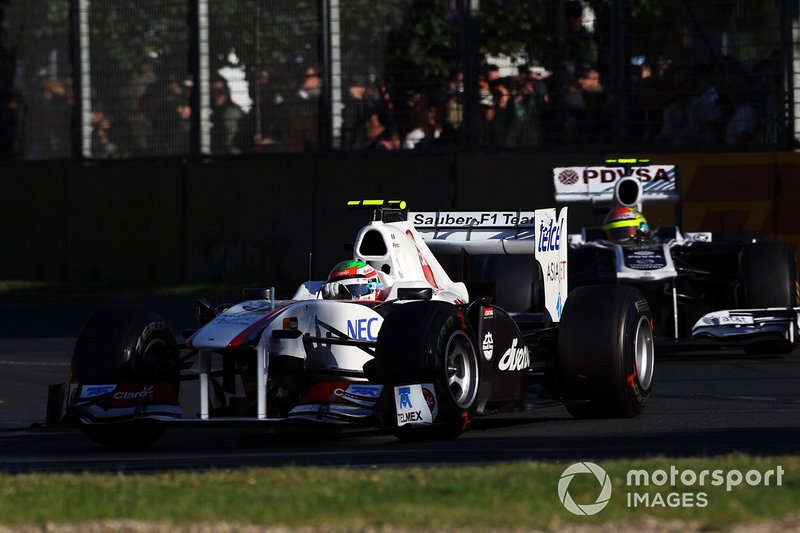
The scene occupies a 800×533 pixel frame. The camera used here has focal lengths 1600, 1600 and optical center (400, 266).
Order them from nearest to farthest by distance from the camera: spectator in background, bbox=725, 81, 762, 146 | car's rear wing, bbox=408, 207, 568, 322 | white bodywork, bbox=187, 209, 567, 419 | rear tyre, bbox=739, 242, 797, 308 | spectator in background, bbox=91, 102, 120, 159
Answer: white bodywork, bbox=187, 209, 567, 419 → car's rear wing, bbox=408, 207, 568, 322 → rear tyre, bbox=739, 242, 797, 308 → spectator in background, bbox=725, 81, 762, 146 → spectator in background, bbox=91, 102, 120, 159

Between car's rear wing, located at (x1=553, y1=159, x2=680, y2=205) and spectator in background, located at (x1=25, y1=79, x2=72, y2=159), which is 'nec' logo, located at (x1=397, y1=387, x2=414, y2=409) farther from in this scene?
spectator in background, located at (x1=25, y1=79, x2=72, y2=159)

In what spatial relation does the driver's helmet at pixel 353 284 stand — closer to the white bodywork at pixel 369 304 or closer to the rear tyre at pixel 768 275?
the white bodywork at pixel 369 304

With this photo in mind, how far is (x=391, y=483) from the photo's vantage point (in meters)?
6.98

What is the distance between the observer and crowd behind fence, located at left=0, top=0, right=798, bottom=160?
1978 cm

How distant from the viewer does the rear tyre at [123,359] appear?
970 centimetres

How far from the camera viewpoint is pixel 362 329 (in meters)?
9.81

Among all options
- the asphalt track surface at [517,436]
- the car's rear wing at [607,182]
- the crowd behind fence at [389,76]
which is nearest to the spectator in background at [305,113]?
the crowd behind fence at [389,76]

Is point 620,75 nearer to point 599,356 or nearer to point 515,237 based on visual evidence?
point 515,237

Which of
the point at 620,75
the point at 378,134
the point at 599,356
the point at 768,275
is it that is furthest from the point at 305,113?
the point at 599,356

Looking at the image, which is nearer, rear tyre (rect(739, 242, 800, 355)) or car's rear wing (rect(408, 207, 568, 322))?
car's rear wing (rect(408, 207, 568, 322))

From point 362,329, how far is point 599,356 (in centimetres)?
170

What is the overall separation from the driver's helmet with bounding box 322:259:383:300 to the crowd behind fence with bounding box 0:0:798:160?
10.1m

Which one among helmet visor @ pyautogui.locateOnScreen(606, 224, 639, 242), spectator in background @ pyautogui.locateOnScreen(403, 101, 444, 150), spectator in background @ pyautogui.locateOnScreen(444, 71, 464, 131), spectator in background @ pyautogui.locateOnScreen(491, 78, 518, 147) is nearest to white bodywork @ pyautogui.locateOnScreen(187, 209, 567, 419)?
helmet visor @ pyautogui.locateOnScreen(606, 224, 639, 242)

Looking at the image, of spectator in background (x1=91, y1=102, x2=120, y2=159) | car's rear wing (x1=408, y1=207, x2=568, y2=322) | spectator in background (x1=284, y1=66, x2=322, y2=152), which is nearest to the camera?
car's rear wing (x1=408, y1=207, x2=568, y2=322)
